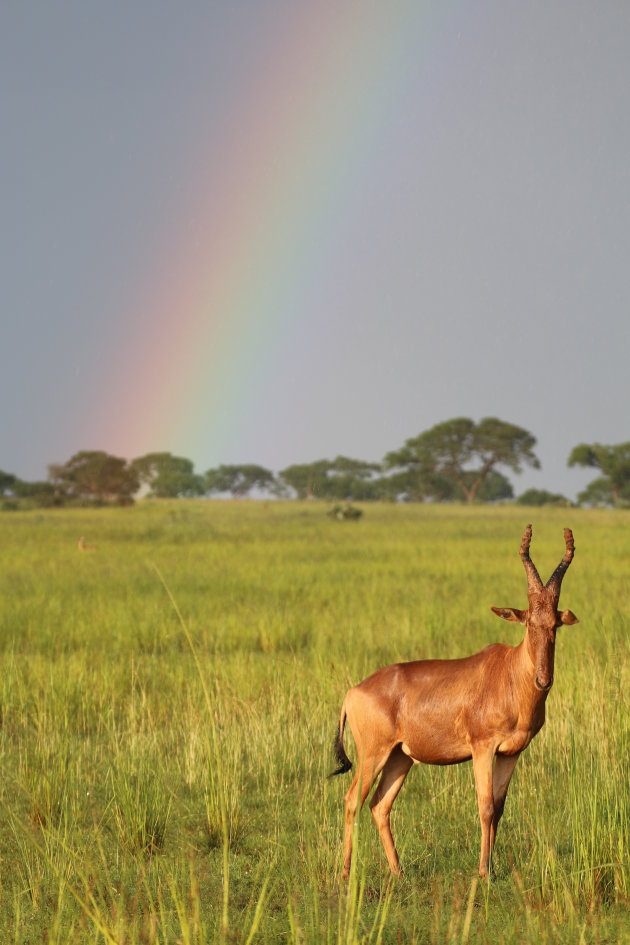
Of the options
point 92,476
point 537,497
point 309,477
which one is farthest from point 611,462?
point 92,476

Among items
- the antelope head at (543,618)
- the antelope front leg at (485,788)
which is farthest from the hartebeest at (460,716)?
the antelope head at (543,618)

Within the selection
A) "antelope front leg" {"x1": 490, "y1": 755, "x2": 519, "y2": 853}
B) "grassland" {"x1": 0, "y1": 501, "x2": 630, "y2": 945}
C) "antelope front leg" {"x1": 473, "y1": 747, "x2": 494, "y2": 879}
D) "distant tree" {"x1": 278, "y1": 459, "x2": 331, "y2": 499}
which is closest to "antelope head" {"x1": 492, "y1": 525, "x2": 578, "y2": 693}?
"antelope front leg" {"x1": 473, "y1": 747, "x2": 494, "y2": 879}

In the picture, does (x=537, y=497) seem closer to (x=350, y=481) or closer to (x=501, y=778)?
(x=350, y=481)

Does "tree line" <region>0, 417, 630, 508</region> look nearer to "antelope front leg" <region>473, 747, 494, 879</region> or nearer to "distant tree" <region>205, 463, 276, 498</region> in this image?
"distant tree" <region>205, 463, 276, 498</region>

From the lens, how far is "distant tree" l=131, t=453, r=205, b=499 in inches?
3681

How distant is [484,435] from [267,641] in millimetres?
72031

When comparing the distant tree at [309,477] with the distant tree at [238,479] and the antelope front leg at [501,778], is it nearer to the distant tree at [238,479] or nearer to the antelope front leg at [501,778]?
the distant tree at [238,479]

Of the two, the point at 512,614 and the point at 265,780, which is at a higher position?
the point at 512,614

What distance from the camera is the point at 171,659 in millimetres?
10898

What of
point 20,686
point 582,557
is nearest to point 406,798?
point 20,686

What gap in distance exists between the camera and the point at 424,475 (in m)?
88.1

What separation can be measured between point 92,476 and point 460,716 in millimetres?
82736

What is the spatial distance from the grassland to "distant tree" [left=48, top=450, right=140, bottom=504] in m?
66.4

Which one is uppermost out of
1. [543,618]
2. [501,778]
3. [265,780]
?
[543,618]
